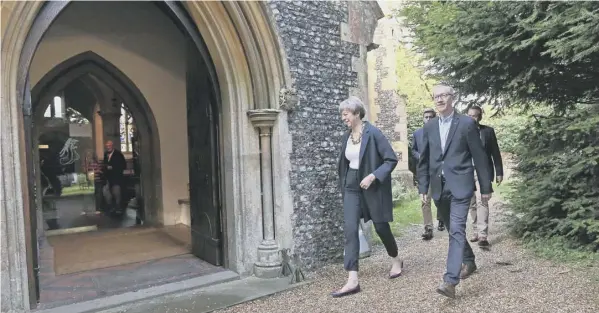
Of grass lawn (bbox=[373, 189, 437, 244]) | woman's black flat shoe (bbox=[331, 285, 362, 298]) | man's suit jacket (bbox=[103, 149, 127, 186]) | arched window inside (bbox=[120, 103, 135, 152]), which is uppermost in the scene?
arched window inside (bbox=[120, 103, 135, 152])

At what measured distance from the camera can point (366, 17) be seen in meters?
5.68

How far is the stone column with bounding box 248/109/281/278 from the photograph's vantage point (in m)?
4.61

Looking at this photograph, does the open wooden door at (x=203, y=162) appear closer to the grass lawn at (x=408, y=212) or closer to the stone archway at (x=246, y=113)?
the stone archway at (x=246, y=113)

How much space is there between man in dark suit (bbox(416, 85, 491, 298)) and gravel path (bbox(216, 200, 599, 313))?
28 centimetres

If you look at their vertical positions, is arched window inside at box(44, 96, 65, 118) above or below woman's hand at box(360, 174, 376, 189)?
above

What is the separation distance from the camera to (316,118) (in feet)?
16.5

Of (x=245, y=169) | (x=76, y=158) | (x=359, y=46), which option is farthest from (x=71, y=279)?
(x=76, y=158)

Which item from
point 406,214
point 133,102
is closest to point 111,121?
point 133,102

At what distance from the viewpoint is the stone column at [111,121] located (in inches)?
395

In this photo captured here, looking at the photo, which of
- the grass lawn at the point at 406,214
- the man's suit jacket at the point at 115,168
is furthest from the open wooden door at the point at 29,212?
the man's suit jacket at the point at 115,168

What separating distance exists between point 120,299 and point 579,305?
3.45 m

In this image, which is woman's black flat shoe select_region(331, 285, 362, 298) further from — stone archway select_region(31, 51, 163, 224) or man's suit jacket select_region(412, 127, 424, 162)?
stone archway select_region(31, 51, 163, 224)

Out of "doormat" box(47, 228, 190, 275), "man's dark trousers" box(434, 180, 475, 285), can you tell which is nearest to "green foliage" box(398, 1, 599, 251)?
"man's dark trousers" box(434, 180, 475, 285)

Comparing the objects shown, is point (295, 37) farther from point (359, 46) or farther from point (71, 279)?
point (71, 279)
